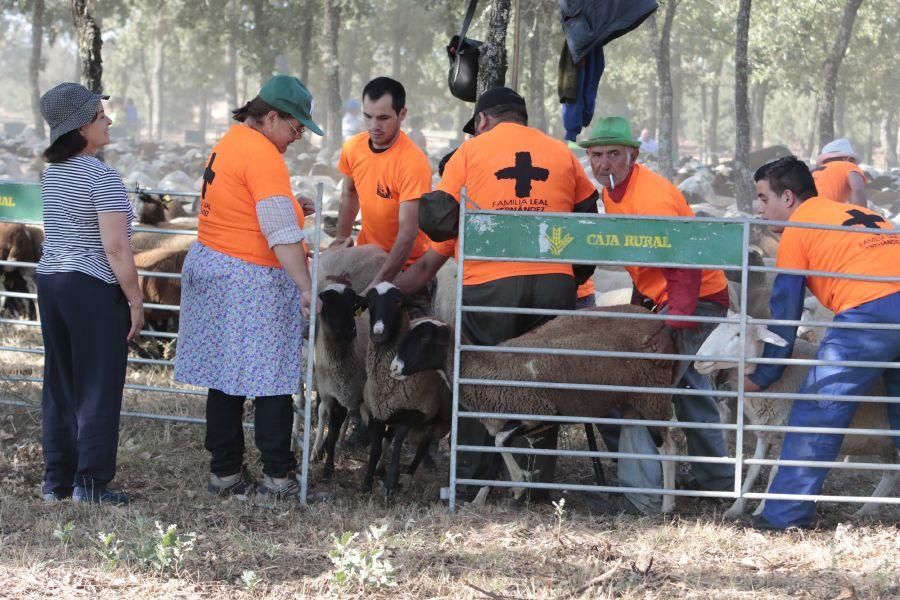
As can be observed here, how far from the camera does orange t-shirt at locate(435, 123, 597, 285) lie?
594 cm

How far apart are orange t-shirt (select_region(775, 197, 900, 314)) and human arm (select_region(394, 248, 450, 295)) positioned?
190 cm

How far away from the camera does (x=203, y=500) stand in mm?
5969

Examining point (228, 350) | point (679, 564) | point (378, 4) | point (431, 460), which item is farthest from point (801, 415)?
point (378, 4)

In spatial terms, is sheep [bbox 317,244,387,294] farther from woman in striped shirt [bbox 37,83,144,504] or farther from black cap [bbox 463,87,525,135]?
woman in striped shirt [bbox 37,83,144,504]

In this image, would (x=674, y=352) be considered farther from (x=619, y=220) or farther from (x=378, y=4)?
(x=378, y=4)

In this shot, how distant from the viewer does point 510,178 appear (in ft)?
19.5

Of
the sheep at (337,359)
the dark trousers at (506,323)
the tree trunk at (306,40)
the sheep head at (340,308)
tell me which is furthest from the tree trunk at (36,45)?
the dark trousers at (506,323)

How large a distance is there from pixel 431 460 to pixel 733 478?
1.97 meters

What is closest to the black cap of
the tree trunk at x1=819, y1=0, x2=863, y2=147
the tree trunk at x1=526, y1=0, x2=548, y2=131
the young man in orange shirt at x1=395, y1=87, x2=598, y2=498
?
the young man in orange shirt at x1=395, y1=87, x2=598, y2=498

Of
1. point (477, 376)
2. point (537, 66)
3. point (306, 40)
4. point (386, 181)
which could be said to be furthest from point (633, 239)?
point (306, 40)

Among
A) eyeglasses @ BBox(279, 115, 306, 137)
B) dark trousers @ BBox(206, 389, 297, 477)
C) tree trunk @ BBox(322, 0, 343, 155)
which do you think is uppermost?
tree trunk @ BBox(322, 0, 343, 155)

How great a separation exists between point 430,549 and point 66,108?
9.44 feet

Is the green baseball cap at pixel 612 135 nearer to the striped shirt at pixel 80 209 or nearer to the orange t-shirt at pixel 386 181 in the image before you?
the orange t-shirt at pixel 386 181

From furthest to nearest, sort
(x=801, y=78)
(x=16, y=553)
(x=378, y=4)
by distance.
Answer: (x=378, y=4) → (x=801, y=78) → (x=16, y=553)
